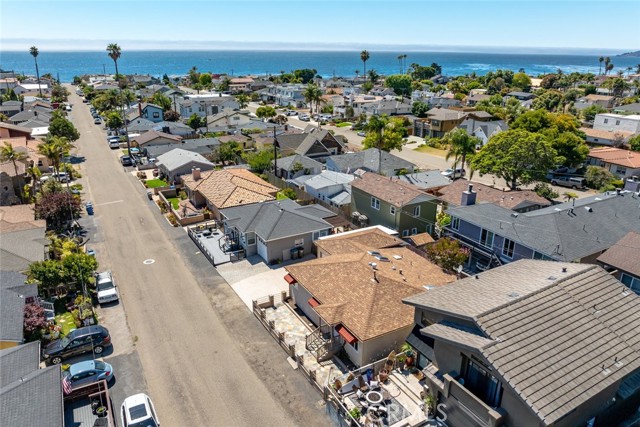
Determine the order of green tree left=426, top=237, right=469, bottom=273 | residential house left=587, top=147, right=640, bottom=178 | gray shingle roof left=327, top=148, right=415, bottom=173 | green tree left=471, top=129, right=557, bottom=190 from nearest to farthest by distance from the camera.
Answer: green tree left=426, top=237, right=469, bottom=273, green tree left=471, top=129, right=557, bottom=190, gray shingle roof left=327, top=148, right=415, bottom=173, residential house left=587, top=147, right=640, bottom=178

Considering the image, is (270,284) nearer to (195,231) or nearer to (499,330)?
(195,231)

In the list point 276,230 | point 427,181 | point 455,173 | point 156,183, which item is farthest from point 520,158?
point 156,183

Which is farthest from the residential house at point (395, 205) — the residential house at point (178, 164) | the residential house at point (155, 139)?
the residential house at point (155, 139)

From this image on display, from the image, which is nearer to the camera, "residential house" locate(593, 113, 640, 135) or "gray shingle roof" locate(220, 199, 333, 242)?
"gray shingle roof" locate(220, 199, 333, 242)

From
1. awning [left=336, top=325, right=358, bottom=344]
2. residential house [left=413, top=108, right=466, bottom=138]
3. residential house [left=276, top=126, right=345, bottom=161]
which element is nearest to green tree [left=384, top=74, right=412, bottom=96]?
residential house [left=413, top=108, right=466, bottom=138]

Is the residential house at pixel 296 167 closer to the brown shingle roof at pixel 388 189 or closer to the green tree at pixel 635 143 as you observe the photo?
the brown shingle roof at pixel 388 189

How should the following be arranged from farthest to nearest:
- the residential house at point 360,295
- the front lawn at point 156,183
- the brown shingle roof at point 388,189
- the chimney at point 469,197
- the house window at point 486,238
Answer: the front lawn at point 156,183
the brown shingle roof at point 388,189
the chimney at point 469,197
the house window at point 486,238
the residential house at point 360,295

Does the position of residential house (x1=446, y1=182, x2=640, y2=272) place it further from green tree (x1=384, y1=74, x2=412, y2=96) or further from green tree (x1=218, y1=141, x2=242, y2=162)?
green tree (x1=384, y1=74, x2=412, y2=96)

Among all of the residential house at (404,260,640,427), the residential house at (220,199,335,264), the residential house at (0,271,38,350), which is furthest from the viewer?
the residential house at (220,199,335,264)
